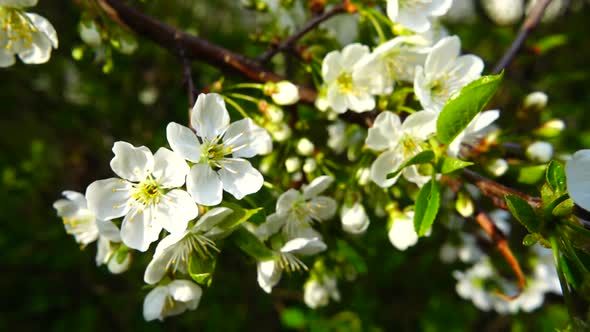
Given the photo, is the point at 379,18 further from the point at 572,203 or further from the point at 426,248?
the point at 426,248

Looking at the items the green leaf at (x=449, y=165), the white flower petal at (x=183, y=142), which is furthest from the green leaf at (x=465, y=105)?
the white flower petal at (x=183, y=142)

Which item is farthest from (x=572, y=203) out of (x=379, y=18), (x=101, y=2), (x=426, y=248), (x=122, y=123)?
(x=122, y=123)

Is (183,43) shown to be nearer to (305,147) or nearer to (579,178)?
(305,147)

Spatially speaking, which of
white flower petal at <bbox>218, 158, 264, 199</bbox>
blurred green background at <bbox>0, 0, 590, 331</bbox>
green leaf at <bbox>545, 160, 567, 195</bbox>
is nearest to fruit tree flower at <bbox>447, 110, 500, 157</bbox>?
green leaf at <bbox>545, 160, 567, 195</bbox>

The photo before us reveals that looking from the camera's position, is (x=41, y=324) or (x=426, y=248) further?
(x=41, y=324)

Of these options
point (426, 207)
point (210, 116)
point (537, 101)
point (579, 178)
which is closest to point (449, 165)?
point (426, 207)

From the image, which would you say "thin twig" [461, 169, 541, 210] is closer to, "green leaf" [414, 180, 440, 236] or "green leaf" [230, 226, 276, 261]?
"green leaf" [414, 180, 440, 236]
